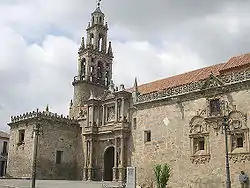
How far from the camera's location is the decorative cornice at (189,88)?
76.8 ft

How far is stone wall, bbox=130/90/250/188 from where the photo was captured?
2339cm

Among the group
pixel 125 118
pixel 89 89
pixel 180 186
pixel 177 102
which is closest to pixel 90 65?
pixel 89 89

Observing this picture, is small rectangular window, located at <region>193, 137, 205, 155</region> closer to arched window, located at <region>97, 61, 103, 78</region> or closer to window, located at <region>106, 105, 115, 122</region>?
window, located at <region>106, 105, 115, 122</region>

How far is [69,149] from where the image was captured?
122 feet

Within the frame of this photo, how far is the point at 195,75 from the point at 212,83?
211 inches

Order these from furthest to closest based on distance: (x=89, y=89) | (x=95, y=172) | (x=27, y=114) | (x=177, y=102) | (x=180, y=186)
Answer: (x=89, y=89), (x=27, y=114), (x=95, y=172), (x=177, y=102), (x=180, y=186)

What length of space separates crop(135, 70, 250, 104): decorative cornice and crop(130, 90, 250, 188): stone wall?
23.3 inches

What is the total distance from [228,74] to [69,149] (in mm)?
19844

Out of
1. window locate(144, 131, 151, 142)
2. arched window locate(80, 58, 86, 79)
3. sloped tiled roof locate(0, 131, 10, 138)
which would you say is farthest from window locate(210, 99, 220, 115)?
sloped tiled roof locate(0, 131, 10, 138)

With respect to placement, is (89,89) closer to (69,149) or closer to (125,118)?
(69,149)

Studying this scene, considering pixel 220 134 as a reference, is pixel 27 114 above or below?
above

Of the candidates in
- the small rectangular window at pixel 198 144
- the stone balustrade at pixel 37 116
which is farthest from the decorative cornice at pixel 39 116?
the small rectangular window at pixel 198 144

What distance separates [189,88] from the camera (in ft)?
86.9

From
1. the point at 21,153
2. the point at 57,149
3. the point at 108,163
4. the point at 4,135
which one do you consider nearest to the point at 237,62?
the point at 108,163
